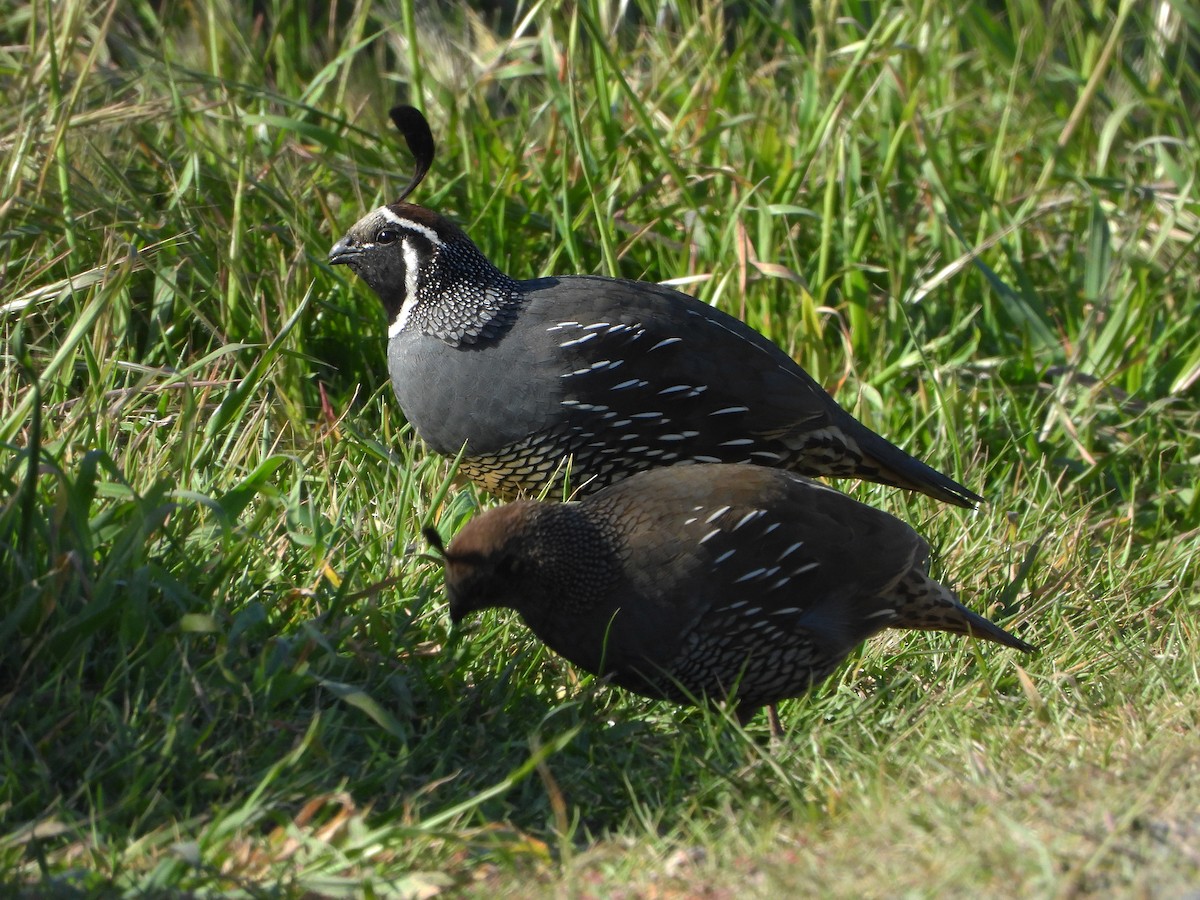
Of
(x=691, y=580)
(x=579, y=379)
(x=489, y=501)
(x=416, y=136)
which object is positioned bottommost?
(x=489, y=501)

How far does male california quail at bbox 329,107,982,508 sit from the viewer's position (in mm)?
4336

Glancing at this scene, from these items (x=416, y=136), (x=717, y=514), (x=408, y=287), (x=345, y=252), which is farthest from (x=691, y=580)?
(x=416, y=136)

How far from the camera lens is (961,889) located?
250 centimetres

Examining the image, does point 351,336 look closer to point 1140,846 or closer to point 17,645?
point 17,645

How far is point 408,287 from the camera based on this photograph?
4715 mm

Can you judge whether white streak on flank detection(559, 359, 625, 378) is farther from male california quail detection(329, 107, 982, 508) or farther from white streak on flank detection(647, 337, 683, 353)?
white streak on flank detection(647, 337, 683, 353)

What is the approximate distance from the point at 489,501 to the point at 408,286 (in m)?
0.70

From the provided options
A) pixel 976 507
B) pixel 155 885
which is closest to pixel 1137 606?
pixel 976 507

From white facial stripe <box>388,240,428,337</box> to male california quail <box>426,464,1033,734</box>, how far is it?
116 centimetres

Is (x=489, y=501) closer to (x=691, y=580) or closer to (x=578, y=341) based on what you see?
(x=578, y=341)

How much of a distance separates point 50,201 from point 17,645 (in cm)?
218

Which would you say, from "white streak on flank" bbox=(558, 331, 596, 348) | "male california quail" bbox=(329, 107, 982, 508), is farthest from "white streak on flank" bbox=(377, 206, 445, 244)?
"white streak on flank" bbox=(558, 331, 596, 348)

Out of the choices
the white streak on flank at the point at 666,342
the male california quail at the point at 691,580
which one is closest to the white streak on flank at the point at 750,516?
the male california quail at the point at 691,580

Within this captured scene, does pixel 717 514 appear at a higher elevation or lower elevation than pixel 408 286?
lower
